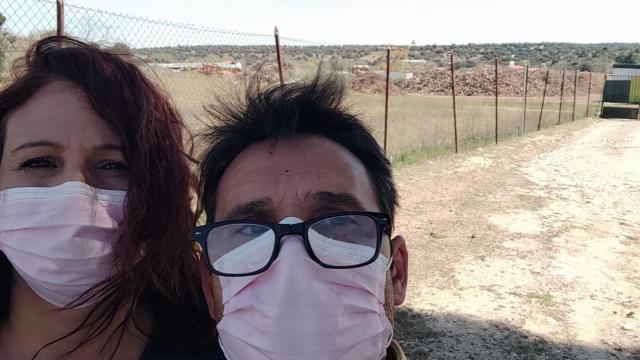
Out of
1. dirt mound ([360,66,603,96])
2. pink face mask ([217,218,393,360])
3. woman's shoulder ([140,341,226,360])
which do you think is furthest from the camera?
dirt mound ([360,66,603,96])

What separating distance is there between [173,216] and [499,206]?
647cm

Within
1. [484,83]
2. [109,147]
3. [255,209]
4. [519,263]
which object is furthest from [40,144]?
[484,83]

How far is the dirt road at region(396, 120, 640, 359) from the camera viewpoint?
3.80m

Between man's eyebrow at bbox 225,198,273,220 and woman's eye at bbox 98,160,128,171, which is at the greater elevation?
woman's eye at bbox 98,160,128,171

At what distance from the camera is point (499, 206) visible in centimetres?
748

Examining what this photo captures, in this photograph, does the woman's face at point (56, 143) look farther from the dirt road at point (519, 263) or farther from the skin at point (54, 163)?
the dirt road at point (519, 263)

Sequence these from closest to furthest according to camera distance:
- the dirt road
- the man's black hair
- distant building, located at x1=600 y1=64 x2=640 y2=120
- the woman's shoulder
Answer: the man's black hair
the woman's shoulder
the dirt road
distant building, located at x1=600 y1=64 x2=640 y2=120

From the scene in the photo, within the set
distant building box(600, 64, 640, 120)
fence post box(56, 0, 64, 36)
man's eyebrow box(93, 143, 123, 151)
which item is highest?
fence post box(56, 0, 64, 36)

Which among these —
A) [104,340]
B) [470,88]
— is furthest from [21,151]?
[470,88]

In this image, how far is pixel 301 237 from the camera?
1.25 m

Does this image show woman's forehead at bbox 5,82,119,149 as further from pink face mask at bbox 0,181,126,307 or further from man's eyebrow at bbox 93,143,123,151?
pink face mask at bbox 0,181,126,307

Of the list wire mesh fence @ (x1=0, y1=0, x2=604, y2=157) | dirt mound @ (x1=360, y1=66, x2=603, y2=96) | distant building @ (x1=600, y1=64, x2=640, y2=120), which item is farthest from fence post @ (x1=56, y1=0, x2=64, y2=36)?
dirt mound @ (x1=360, y1=66, x2=603, y2=96)

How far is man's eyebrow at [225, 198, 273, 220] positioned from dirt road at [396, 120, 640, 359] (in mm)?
2607

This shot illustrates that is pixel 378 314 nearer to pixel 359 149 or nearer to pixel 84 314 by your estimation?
pixel 359 149
